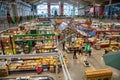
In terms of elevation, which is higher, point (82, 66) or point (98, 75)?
point (98, 75)

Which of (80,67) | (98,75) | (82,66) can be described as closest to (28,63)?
(80,67)

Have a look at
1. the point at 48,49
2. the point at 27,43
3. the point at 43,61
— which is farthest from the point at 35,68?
the point at 27,43

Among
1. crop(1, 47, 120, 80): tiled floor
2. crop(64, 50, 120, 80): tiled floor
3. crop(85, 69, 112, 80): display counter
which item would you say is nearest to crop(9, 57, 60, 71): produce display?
crop(1, 47, 120, 80): tiled floor

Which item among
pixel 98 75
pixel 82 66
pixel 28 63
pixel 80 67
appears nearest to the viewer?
pixel 98 75

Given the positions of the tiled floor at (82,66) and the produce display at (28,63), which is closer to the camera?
the tiled floor at (82,66)

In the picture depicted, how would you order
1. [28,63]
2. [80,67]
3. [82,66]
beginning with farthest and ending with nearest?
[82,66]
[80,67]
[28,63]

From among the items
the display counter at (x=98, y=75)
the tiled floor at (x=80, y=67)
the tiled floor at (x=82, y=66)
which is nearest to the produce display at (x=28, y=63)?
the tiled floor at (x=80, y=67)

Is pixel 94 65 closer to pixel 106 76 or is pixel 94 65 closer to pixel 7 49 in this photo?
pixel 106 76

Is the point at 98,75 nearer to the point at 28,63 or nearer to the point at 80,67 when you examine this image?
the point at 80,67

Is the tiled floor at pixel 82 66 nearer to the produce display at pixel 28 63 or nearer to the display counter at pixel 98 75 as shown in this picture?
the display counter at pixel 98 75

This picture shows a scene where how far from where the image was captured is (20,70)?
34.9 ft

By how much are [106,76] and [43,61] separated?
5214mm

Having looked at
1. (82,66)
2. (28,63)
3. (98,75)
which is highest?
(28,63)

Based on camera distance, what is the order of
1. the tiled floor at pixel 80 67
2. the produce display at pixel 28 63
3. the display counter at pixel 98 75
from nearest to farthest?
1. the display counter at pixel 98 75
2. the tiled floor at pixel 80 67
3. the produce display at pixel 28 63
